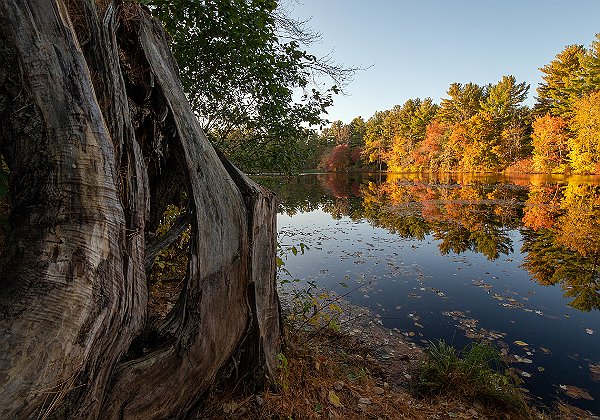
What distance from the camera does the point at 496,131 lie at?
153ft

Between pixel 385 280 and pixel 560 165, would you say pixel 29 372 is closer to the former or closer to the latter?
pixel 385 280

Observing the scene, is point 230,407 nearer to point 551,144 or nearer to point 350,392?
point 350,392

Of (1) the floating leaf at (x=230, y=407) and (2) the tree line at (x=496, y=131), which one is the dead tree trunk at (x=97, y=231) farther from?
(2) the tree line at (x=496, y=131)

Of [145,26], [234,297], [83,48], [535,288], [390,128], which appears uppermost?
[390,128]

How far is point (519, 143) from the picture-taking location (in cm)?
4578

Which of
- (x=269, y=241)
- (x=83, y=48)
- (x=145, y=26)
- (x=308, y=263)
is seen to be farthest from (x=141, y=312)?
(x=308, y=263)

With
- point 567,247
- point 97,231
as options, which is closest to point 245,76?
point 97,231

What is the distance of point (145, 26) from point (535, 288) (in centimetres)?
839

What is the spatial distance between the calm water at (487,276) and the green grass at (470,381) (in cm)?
65

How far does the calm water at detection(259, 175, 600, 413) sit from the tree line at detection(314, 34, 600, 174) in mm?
16747

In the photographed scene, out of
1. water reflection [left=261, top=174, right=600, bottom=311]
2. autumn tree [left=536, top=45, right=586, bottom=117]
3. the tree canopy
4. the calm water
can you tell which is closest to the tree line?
autumn tree [left=536, top=45, right=586, bottom=117]

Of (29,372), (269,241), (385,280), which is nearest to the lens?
(29,372)

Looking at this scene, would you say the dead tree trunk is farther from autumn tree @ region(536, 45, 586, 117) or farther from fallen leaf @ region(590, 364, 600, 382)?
autumn tree @ region(536, 45, 586, 117)

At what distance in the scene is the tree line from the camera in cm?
3650
